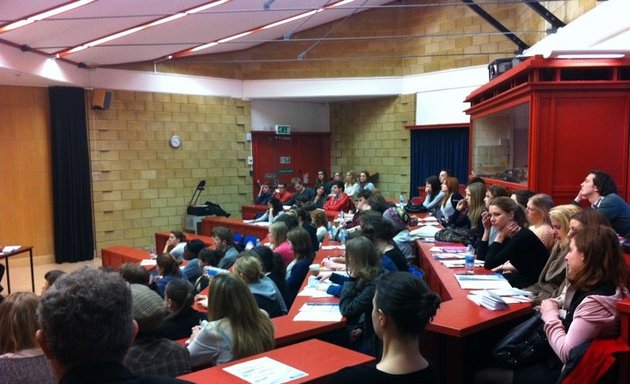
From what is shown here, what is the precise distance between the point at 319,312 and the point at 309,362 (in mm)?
1145

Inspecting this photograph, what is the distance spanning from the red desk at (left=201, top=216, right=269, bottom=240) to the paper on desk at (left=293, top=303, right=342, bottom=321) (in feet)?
17.4

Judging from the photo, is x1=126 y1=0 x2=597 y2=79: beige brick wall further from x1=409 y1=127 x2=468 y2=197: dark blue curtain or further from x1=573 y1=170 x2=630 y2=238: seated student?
x1=573 y1=170 x2=630 y2=238: seated student

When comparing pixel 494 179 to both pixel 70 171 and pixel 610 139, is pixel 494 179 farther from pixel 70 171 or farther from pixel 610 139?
pixel 70 171

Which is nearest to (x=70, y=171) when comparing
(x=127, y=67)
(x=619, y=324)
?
(x=127, y=67)

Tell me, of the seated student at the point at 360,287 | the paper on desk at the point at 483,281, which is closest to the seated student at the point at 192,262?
the seated student at the point at 360,287

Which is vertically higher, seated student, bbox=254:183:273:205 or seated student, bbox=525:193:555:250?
seated student, bbox=525:193:555:250

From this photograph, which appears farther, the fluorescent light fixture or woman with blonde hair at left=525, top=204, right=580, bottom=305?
the fluorescent light fixture

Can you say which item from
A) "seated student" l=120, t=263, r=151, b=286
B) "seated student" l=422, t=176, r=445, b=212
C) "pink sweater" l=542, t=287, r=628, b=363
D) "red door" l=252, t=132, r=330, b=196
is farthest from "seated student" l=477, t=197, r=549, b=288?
"red door" l=252, t=132, r=330, b=196

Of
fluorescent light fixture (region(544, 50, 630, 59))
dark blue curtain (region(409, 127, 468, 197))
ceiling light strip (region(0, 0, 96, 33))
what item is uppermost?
ceiling light strip (region(0, 0, 96, 33))

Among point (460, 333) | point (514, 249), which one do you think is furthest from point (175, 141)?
point (460, 333)

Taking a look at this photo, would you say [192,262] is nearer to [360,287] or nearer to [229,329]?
[360,287]

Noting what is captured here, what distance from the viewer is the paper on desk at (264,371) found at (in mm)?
2068

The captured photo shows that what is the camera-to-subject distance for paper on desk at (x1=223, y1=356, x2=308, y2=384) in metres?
2.07

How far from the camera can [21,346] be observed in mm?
2184
